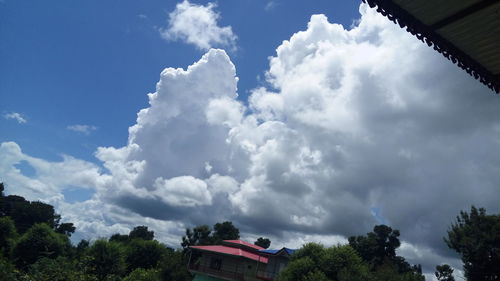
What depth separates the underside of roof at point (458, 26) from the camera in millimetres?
2530

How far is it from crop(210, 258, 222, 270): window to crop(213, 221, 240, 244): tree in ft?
103

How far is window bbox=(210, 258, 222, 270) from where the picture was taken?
4119 centimetres

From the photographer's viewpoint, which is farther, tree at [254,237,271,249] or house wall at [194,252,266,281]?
tree at [254,237,271,249]

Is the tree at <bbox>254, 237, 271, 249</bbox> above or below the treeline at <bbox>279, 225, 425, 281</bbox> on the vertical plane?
above

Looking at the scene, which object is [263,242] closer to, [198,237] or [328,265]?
[198,237]

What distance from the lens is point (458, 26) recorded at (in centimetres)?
273

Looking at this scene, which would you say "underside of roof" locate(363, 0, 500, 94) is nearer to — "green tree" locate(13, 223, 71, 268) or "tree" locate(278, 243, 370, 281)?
"tree" locate(278, 243, 370, 281)

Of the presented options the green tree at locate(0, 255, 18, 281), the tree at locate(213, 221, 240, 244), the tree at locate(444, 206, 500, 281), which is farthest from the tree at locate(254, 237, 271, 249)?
the green tree at locate(0, 255, 18, 281)

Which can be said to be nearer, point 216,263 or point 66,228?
point 216,263

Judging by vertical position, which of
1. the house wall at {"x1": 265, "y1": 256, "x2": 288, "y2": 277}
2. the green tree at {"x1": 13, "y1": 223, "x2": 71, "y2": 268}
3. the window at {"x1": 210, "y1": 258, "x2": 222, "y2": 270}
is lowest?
the green tree at {"x1": 13, "y1": 223, "x2": 71, "y2": 268}

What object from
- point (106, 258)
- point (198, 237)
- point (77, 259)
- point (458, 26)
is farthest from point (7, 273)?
point (198, 237)

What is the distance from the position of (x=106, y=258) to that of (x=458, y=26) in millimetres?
32667

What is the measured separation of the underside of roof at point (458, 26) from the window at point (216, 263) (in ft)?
137

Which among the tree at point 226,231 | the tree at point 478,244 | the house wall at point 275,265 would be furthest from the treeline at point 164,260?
the tree at point 226,231
